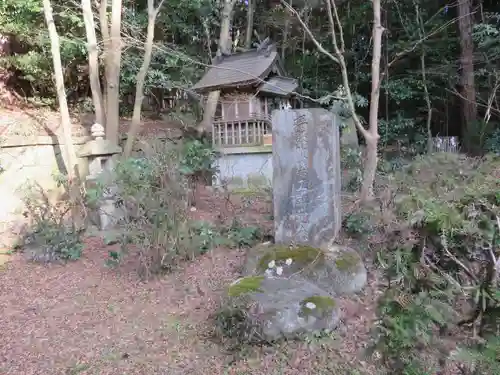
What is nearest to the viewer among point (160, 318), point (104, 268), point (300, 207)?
point (160, 318)

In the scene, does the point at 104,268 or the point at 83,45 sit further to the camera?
the point at 83,45

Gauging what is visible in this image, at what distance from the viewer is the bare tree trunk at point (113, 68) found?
8953 mm

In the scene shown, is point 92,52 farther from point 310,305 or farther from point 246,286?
point 310,305

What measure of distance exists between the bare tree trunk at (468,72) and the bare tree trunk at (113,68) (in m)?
8.87

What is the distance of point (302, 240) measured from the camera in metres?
5.17

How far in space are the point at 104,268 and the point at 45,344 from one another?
6.17ft

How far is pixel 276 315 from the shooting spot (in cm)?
375

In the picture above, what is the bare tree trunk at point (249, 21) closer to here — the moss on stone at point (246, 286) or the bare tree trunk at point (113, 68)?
the bare tree trunk at point (113, 68)

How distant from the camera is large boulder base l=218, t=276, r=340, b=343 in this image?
12.0 ft

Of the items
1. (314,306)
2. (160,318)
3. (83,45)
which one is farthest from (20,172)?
(314,306)

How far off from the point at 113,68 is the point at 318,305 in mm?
7291

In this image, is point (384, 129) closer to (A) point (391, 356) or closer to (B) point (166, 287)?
(B) point (166, 287)

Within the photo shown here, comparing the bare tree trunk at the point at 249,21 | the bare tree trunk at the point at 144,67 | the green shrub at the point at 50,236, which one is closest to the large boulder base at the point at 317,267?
the green shrub at the point at 50,236

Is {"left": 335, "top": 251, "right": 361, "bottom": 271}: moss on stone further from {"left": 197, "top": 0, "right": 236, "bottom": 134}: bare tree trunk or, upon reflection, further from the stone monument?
{"left": 197, "top": 0, "right": 236, "bottom": 134}: bare tree trunk
